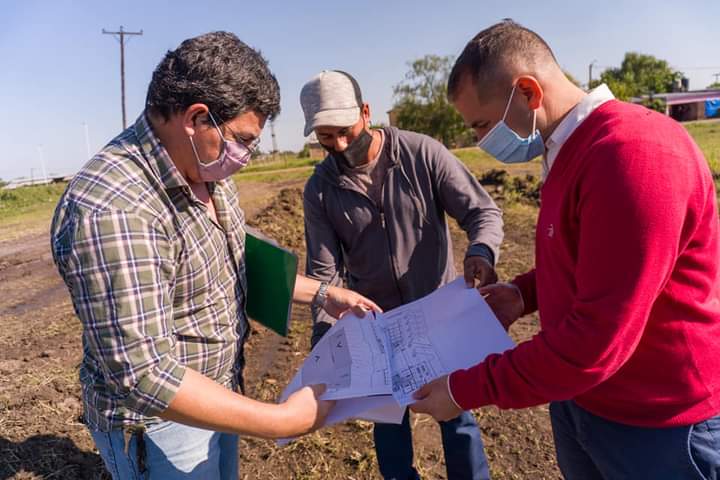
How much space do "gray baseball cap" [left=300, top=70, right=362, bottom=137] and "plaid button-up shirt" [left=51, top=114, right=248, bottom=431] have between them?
1009 millimetres

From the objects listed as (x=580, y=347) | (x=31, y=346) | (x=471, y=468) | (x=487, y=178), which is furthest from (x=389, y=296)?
(x=487, y=178)

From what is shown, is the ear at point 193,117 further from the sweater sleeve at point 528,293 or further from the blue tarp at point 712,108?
the blue tarp at point 712,108

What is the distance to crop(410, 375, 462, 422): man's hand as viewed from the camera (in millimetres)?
1622

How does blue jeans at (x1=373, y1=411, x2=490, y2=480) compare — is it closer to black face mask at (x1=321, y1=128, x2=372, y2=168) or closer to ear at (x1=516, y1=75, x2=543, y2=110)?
black face mask at (x1=321, y1=128, x2=372, y2=168)

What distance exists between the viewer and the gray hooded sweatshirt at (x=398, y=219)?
2.63 meters

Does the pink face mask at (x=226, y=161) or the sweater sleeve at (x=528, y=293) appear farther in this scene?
the sweater sleeve at (x=528, y=293)

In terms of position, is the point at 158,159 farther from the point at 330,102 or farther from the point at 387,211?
the point at 387,211

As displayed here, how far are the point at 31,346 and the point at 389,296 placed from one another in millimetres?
4373

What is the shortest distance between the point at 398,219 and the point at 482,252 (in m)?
0.46

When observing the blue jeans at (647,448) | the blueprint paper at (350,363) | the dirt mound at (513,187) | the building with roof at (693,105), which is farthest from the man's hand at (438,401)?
the building with roof at (693,105)

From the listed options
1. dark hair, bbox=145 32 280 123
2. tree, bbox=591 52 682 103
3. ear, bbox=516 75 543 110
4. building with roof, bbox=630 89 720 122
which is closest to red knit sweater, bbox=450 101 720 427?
ear, bbox=516 75 543 110

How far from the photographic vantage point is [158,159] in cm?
151

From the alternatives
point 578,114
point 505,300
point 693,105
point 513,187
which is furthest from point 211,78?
point 693,105

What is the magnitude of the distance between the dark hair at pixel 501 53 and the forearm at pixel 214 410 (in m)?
1.17
